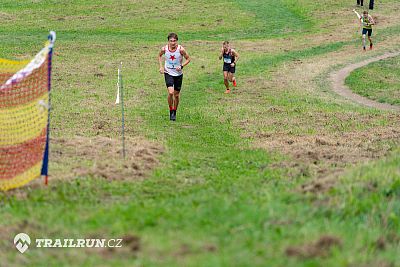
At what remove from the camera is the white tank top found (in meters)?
16.6

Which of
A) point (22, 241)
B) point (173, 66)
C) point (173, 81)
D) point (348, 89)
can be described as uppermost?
point (22, 241)

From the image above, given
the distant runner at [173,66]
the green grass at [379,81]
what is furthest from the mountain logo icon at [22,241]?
the green grass at [379,81]

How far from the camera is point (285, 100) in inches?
831

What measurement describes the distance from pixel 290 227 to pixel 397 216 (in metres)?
1.47

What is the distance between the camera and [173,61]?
1677 cm

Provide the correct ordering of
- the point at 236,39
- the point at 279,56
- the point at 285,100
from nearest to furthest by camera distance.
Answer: the point at 285,100, the point at 279,56, the point at 236,39

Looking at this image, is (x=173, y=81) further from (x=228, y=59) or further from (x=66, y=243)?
(x=66, y=243)

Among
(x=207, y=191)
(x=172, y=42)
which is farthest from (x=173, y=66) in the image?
(x=207, y=191)

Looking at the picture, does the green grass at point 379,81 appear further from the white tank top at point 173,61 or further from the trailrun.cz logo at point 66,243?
the trailrun.cz logo at point 66,243

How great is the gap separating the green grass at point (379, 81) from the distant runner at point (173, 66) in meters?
8.14

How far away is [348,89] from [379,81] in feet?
5.81

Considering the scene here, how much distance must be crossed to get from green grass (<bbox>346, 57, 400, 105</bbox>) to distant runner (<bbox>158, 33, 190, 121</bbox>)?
26.7 ft

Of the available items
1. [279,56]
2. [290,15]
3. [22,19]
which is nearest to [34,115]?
[279,56]

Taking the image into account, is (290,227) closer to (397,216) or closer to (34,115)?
(397,216)
